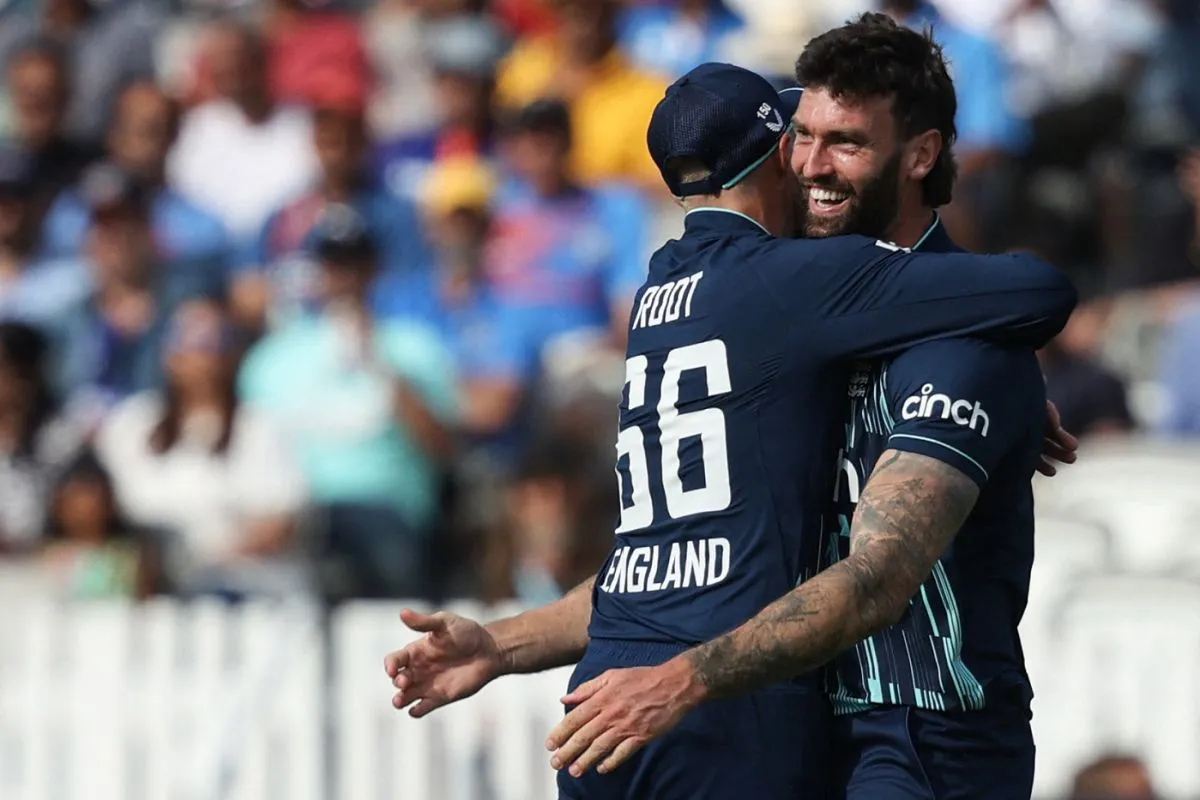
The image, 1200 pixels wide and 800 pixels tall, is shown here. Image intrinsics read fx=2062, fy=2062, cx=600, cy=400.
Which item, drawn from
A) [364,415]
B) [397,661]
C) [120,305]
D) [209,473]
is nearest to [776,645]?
[397,661]

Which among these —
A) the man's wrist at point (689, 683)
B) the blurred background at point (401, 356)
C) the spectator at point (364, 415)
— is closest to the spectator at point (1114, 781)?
the blurred background at point (401, 356)

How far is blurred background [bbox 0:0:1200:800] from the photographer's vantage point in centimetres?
782

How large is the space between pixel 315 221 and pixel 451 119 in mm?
865

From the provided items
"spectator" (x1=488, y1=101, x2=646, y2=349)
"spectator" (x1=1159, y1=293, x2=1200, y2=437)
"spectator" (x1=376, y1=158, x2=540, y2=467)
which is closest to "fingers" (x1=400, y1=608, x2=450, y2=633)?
"spectator" (x1=376, y1=158, x2=540, y2=467)

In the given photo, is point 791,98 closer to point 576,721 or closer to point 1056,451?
point 1056,451

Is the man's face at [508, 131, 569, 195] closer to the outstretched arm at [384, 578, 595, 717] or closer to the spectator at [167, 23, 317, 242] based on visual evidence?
the spectator at [167, 23, 317, 242]

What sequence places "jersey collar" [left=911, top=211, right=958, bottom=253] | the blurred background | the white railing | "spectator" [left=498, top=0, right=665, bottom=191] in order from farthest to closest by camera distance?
"spectator" [left=498, top=0, right=665, bottom=191]
the blurred background
the white railing
"jersey collar" [left=911, top=211, right=958, bottom=253]

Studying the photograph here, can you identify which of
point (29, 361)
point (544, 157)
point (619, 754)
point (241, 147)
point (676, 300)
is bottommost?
point (619, 754)

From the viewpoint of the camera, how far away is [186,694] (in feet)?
26.5

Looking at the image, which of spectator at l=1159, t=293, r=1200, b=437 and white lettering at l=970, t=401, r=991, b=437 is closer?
white lettering at l=970, t=401, r=991, b=437

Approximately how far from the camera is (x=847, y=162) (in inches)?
157

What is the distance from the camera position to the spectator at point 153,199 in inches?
405

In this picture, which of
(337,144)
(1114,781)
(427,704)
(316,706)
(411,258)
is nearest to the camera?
(427,704)

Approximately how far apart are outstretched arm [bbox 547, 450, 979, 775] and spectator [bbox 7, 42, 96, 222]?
8.29 metres
